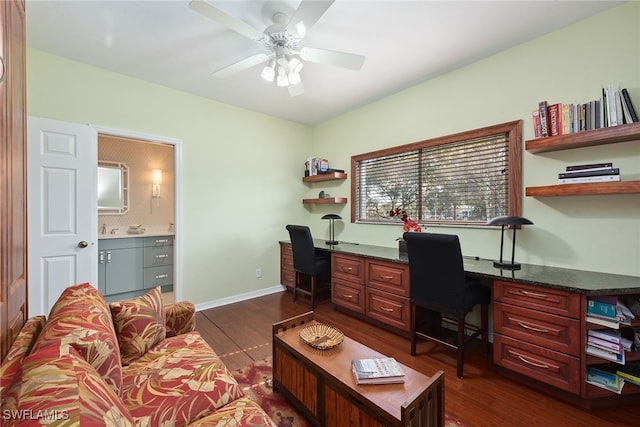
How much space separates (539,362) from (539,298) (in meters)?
0.42

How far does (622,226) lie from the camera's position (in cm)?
184

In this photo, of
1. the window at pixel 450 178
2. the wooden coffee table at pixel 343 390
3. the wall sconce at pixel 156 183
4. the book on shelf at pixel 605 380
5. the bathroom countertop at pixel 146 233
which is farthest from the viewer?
the wall sconce at pixel 156 183

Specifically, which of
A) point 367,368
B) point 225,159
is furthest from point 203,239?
point 367,368

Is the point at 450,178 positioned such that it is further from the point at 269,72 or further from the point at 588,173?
the point at 269,72

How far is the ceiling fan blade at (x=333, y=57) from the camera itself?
1938mm

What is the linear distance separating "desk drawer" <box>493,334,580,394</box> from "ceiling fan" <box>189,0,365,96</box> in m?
2.34

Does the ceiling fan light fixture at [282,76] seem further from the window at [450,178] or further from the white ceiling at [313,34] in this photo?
the window at [450,178]

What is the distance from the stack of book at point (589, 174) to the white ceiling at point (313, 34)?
1.13 metres

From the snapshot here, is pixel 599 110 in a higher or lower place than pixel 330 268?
higher

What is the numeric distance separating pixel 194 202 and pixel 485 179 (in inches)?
128

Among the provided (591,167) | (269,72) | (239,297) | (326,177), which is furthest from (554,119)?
(239,297)

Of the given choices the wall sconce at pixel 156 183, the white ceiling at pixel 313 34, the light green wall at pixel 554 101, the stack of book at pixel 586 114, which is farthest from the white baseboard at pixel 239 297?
the stack of book at pixel 586 114

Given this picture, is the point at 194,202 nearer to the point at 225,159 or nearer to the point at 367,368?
A: the point at 225,159

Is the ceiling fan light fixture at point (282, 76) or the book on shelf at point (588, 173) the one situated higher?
the ceiling fan light fixture at point (282, 76)
